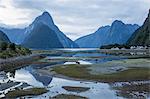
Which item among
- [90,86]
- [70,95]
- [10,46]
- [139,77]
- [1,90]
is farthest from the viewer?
[10,46]

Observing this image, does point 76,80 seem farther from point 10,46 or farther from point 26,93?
point 10,46

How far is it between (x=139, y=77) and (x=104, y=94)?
1677 cm

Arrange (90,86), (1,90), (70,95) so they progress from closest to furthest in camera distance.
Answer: (70,95), (1,90), (90,86)

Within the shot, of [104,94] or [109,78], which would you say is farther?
[109,78]

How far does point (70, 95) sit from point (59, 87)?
8.43m

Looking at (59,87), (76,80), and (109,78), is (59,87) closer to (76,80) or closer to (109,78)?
(76,80)

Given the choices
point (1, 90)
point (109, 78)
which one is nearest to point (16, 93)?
point (1, 90)

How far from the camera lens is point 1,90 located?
4372 cm

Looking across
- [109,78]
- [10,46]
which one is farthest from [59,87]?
[10,46]

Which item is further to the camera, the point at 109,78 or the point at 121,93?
the point at 109,78

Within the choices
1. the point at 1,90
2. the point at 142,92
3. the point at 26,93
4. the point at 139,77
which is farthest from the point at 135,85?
the point at 1,90

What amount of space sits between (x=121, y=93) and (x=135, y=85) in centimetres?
658

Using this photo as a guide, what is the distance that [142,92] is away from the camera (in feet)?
128

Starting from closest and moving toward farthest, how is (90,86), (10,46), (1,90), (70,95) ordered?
(70,95), (1,90), (90,86), (10,46)
